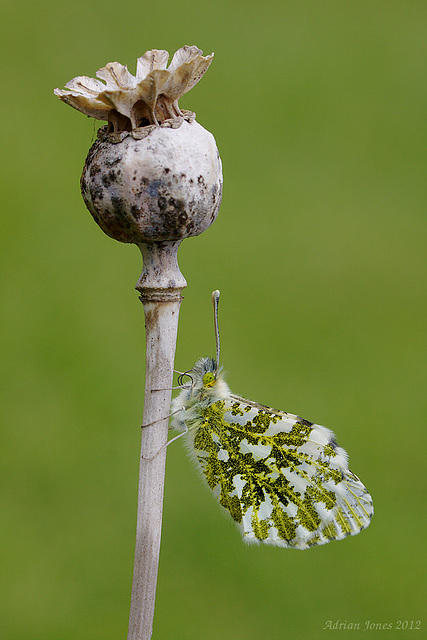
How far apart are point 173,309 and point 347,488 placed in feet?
1.07

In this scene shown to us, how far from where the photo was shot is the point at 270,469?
2.60ft

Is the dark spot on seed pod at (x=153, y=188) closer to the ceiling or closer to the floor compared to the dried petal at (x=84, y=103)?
closer to the floor

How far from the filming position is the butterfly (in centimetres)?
77

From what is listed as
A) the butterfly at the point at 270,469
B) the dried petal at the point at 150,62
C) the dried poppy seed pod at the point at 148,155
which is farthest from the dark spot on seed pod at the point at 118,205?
the butterfly at the point at 270,469

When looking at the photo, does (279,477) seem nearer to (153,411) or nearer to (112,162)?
(153,411)

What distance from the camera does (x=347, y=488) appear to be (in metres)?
0.77

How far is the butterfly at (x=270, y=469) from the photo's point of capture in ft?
2.51

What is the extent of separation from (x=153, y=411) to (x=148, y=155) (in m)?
0.23

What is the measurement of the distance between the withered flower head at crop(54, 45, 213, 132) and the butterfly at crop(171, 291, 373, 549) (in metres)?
0.26

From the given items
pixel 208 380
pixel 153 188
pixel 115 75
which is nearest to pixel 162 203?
pixel 153 188

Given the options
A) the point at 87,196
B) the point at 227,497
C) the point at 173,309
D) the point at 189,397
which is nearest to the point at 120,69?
the point at 87,196

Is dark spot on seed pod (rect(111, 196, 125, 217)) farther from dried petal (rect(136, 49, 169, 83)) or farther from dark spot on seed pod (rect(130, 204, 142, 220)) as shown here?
dried petal (rect(136, 49, 169, 83))

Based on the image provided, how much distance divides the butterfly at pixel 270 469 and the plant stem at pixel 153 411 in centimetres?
15

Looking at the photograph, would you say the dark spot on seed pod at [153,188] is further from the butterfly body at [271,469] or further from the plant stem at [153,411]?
the butterfly body at [271,469]
